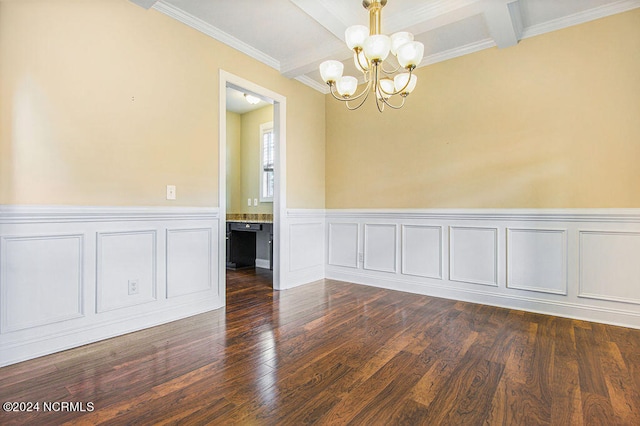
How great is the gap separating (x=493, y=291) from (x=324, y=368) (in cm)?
216

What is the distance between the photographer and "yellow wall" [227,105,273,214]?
5547mm

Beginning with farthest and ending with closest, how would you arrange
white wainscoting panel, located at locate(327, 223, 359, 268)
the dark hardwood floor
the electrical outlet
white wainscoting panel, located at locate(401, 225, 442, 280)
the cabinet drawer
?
the cabinet drawer → white wainscoting panel, located at locate(327, 223, 359, 268) → white wainscoting panel, located at locate(401, 225, 442, 280) → the electrical outlet → the dark hardwood floor

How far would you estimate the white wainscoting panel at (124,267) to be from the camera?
2295 millimetres

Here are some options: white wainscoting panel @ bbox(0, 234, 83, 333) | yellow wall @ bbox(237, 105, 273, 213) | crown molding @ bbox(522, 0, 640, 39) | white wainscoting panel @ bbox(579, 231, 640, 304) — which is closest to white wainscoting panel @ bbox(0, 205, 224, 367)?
white wainscoting panel @ bbox(0, 234, 83, 333)

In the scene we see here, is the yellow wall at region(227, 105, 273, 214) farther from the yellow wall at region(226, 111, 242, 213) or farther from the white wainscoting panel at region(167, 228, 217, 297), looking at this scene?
the white wainscoting panel at region(167, 228, 217, 297)

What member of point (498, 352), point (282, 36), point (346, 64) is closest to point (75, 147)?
point (282, 36)

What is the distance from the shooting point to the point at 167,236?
2670mm

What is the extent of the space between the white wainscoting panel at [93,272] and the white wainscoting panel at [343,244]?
1.86m

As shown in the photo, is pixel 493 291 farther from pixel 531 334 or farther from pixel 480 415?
pixel 480 415

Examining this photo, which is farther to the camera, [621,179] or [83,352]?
[621,179]

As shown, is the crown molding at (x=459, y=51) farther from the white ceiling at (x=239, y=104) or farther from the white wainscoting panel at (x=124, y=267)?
the white wainscoting panel at (x=124, y=267)

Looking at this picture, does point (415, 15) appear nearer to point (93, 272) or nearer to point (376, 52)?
point (376, 52)

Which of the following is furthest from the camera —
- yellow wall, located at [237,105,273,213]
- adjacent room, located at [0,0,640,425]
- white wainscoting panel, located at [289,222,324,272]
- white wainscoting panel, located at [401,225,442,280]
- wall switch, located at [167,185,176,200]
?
yellow wall, located at [237,105,273,213]

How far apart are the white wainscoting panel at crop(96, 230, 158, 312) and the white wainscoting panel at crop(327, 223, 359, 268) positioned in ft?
7.73
